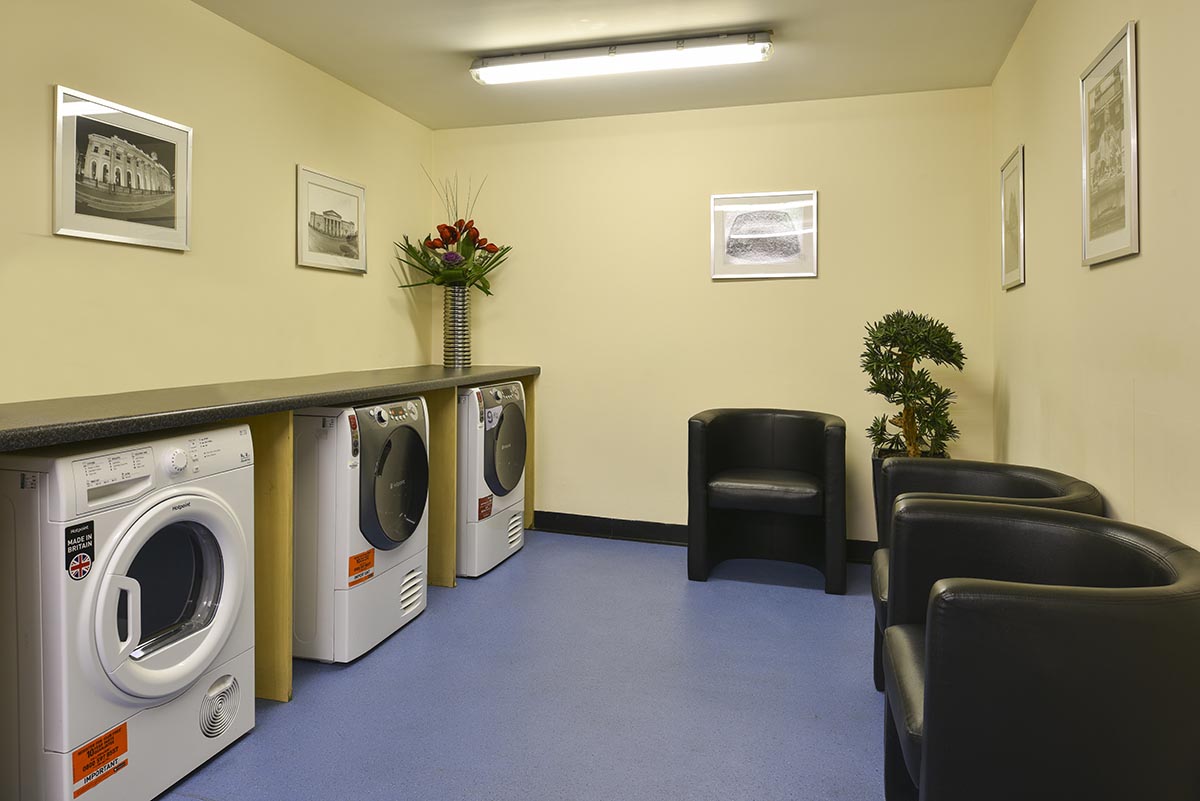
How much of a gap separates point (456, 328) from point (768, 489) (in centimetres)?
212

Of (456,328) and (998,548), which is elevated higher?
(456,328)

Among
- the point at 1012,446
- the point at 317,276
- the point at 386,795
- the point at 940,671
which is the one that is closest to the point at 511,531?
the point at 317,276

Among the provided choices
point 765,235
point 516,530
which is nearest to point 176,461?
point 516,530

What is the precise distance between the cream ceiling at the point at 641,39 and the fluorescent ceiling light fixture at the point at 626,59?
0.05m

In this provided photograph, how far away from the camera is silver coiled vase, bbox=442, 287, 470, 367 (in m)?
4.54

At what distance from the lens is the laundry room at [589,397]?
1699 mm

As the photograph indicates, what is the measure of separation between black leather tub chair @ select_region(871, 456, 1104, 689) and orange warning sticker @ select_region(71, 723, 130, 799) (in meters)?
2.03

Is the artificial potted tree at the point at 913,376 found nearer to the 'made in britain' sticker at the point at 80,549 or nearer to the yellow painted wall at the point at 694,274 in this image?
the yellow painted wall at the point at 694,274

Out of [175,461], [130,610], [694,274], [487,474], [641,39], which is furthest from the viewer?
[694,274]

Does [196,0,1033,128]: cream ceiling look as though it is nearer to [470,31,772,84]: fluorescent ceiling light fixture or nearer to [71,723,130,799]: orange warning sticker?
[470,31,772,84]: fluorescent ceiling light fixture

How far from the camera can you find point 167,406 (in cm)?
204

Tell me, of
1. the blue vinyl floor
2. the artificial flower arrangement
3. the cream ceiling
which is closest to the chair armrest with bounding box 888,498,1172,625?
the blue vinyl floor

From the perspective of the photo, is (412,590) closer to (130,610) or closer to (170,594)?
(170,594)

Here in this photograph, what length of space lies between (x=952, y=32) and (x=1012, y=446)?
190 cm
